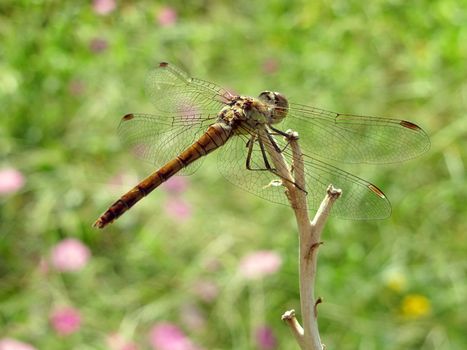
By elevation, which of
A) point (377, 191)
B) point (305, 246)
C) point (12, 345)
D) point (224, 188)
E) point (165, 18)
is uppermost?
point (165, 18)

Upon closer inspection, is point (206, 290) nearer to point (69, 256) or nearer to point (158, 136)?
point (69, 256)

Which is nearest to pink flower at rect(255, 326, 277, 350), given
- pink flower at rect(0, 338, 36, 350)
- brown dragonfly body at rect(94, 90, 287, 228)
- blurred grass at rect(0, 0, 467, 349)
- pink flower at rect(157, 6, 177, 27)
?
blurred grass at rect(0, 0, 467, 349)

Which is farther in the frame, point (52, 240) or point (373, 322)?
point (52, 240)

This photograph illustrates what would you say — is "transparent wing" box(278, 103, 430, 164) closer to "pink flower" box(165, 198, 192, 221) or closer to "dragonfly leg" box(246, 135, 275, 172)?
"dragonfly leg" box(246, 135, 275, 172)

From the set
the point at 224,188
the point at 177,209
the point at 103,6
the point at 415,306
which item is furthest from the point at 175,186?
the point at 415,306

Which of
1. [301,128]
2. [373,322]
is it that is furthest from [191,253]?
[301,128]

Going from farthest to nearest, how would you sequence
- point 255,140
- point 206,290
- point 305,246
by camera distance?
point 206,290 → point 255,140 → point 305,246

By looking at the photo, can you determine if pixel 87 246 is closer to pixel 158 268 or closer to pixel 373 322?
pixel 158 268
